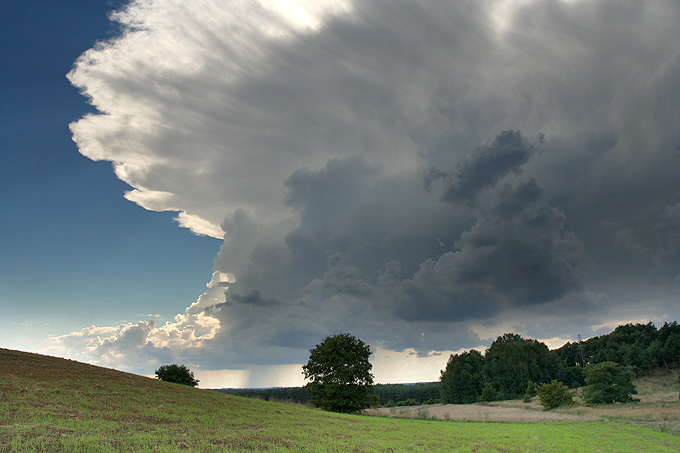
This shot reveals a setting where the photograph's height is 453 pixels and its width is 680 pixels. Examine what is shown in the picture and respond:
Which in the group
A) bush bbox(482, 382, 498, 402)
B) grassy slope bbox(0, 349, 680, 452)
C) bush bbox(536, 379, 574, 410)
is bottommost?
bush bbox(482, 382, 498, 402)

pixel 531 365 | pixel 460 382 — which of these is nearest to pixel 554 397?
pixel 531 365

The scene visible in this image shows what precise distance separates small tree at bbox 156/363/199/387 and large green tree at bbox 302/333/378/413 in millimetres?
21612

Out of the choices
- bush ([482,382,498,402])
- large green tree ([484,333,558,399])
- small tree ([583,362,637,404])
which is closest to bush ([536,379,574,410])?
small tree ([583,362,637,404])

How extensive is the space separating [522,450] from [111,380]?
1238 inches

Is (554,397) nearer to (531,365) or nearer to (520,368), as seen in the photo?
(520,368)

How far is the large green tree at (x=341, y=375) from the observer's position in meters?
56.9

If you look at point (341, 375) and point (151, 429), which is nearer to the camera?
point (151, 429)

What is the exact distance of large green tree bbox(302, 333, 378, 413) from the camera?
5691 centimetres

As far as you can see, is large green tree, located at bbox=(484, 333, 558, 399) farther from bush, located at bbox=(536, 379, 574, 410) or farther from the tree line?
bush, located at bbox=(536, 379, 574, 410)

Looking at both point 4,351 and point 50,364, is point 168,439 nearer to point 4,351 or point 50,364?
point 50,364

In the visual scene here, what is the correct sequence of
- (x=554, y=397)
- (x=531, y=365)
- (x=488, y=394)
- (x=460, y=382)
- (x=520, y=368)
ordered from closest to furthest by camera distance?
(x=554, y=397) → (x=488, y=394) → (x=520, y=368) → (x=531, y=365) → (x=460, y=382)

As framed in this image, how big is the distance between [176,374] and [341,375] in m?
30.3

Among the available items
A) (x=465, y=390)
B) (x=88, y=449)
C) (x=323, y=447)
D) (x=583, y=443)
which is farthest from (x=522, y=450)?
(x=465, y=390)

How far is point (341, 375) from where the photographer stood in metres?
58.1
